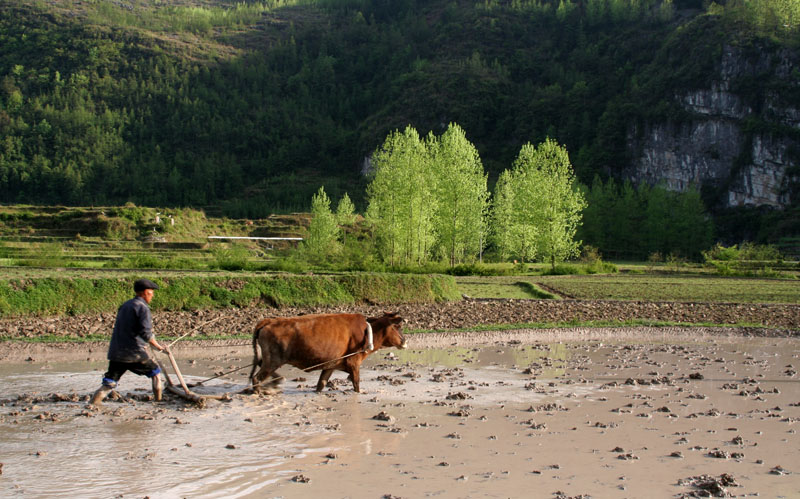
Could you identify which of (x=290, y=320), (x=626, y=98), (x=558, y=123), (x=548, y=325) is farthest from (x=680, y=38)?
(x=290, y=320)

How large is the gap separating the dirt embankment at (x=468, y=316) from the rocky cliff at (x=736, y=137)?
108 meters

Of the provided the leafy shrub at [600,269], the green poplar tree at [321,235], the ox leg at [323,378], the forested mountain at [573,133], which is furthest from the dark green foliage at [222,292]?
the forested mountain at [573,133]

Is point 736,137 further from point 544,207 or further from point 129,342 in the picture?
point 129,342

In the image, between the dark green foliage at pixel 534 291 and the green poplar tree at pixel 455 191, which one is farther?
the green poplar tree at pixel 455 191

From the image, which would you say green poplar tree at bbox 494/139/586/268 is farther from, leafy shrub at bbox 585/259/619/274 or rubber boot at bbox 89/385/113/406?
rubber boot at bbox 89/385/113/406

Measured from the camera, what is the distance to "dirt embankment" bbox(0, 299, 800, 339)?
19.1 metres

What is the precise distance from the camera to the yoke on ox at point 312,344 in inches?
470

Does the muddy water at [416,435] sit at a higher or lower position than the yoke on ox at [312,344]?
lower

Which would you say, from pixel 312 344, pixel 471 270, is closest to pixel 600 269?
pixel 471 270

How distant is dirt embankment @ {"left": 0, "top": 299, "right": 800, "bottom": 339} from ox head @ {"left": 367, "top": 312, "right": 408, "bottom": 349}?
6.78m

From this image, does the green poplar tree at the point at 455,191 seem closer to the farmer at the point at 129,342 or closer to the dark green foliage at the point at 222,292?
the dark green foliage at the point at 222,292

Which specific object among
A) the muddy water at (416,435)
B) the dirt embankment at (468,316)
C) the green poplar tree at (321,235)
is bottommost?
the muddy water at (416,435)

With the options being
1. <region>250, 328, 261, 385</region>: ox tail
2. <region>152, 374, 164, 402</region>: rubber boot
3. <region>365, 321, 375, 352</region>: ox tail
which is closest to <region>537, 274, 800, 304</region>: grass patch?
<region>365, 321, 375, 352</region>: ox tail

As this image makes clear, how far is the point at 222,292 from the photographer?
2475 centimetres
